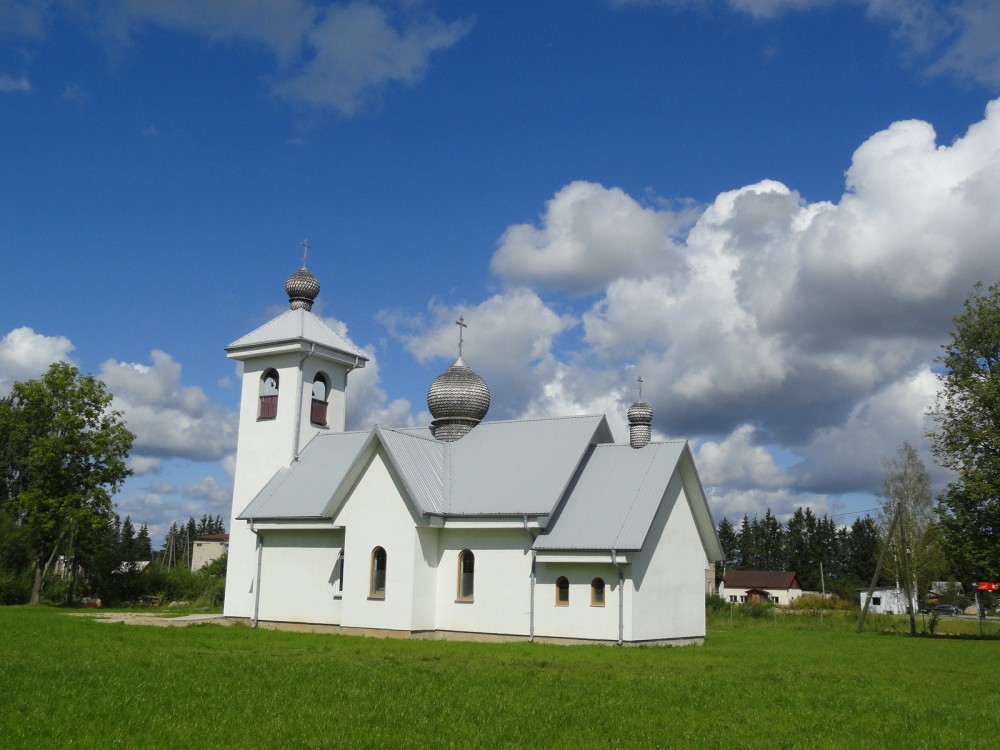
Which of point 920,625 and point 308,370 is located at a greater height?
point 308,370

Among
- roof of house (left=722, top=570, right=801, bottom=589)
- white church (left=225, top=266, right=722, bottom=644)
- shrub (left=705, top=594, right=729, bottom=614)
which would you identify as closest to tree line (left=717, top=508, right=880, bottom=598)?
roof of house (left=722, top=570, right=801, bottom=589)

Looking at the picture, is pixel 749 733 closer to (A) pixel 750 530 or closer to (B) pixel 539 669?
(B) pixel 539 669

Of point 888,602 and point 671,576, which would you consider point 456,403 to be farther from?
point 888,602

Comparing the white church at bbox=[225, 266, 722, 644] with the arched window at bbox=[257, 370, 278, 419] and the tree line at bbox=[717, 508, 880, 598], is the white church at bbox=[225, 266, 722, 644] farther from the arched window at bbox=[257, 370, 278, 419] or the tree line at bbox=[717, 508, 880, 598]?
the tree line at bbox=[717, 508, 880, 598]

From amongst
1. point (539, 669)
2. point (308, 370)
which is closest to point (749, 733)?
point (539, 669)

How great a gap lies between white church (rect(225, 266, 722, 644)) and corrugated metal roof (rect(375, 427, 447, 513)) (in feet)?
0.18

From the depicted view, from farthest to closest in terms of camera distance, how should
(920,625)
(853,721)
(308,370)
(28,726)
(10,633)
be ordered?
(920,625) → (308,370) → (10,633) → (853,721) → (28,726)

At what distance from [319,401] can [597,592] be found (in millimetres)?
13398

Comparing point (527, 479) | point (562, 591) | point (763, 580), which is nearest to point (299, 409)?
point (527, 479)

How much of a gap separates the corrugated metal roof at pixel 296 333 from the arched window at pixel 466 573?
998cm

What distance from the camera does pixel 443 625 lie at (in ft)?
86.6

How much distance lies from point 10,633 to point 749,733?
18.5m

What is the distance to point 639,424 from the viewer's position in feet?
93.1

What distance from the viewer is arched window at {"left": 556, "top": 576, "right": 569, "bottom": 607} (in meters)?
25.0
